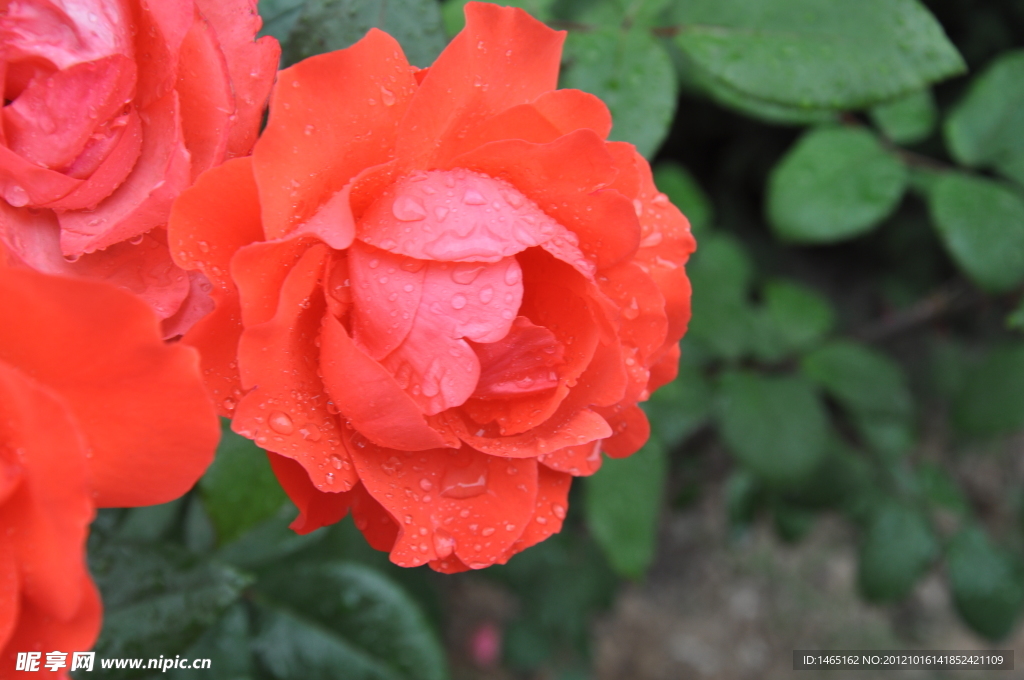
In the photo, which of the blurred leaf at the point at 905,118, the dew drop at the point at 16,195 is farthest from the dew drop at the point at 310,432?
the blurred leaf at the point at 905,118

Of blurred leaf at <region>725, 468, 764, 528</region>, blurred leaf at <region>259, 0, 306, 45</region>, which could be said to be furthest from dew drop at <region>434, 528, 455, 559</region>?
blurred leaf at <region>725, 468, 764, 528</region>

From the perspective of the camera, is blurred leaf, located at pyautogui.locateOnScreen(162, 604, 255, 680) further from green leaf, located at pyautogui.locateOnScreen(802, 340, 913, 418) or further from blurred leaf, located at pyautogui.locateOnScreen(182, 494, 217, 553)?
green leaf, located at pyautogui.locateOnScreen(802, 340, 913, 418)

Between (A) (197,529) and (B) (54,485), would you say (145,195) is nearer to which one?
(B) (54,485)

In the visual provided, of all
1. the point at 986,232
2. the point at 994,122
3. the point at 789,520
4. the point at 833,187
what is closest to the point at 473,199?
the point at 833,187

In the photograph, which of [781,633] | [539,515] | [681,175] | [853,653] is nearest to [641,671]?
[781,633]

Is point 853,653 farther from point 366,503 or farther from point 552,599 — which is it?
point 366,503

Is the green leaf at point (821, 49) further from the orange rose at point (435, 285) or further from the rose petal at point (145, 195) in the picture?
→ the rose petal at point (145, 195)

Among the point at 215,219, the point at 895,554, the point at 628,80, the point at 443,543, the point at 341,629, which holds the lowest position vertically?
the point at 895,554
